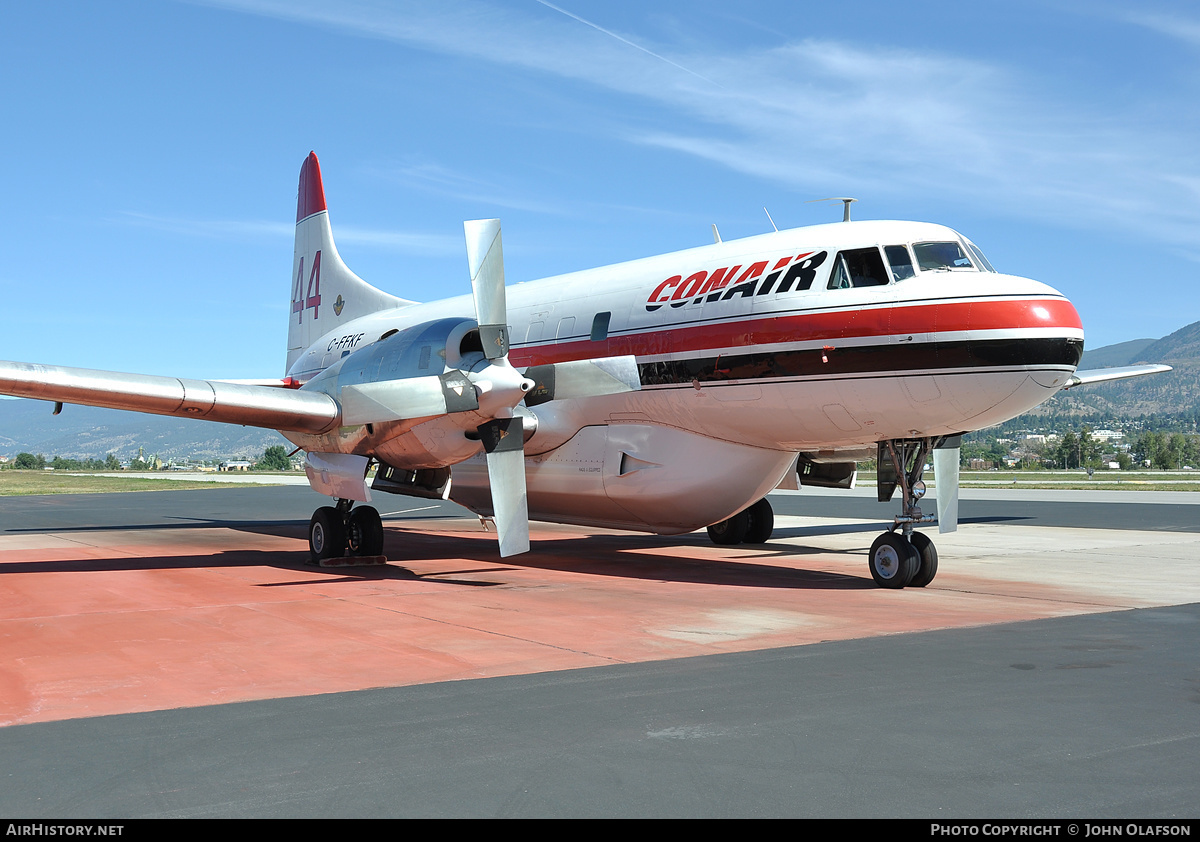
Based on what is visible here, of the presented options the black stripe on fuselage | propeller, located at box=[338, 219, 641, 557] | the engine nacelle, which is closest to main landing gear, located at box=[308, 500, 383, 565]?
propeller, located at box=[338, 219, 641, 557]

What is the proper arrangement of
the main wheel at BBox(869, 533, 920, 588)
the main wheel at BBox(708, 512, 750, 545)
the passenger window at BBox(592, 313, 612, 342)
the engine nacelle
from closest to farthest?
the main wheel at BBox(869, 533, 920, 588)
the engine nacelle
the passenger window at BBox(592, 313, 612, 342)
the main wheel at BBox(708, 512, 750, 545)

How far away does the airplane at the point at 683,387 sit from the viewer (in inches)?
456

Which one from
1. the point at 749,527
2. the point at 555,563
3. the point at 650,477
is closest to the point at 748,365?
the point at 650,477

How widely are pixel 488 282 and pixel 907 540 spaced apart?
603 cm

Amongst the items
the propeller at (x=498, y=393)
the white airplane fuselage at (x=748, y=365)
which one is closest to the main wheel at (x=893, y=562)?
the white airplane fuselage at (x=748, y=365)

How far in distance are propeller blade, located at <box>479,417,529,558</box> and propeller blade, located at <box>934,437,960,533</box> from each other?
5650 millimetres

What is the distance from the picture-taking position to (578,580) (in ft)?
43.4

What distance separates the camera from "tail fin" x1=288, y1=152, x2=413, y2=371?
2175 cm

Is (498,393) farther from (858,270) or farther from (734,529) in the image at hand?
(734,529)

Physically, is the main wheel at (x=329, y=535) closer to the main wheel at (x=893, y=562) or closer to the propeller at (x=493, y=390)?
the propeller at (x=493, y=390)

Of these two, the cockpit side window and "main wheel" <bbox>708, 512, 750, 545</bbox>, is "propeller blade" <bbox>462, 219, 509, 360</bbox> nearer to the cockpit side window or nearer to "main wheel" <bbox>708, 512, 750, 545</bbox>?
the cockpit side window

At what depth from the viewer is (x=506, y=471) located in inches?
511

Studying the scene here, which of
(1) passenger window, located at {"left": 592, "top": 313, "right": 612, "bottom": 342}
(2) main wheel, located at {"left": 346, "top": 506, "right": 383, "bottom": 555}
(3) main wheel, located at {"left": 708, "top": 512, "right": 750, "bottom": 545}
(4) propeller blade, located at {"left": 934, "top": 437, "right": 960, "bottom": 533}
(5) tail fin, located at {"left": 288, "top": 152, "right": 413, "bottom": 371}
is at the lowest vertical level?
(3) main wheel, located at {"left": 708, "top": 512, "right": 750, "bottom": 545}
